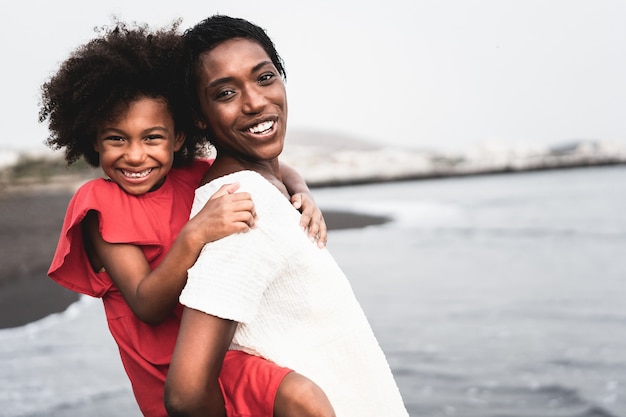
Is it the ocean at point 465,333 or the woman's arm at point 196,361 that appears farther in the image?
the ocean at point 465,333

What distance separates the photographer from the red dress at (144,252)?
203 cm

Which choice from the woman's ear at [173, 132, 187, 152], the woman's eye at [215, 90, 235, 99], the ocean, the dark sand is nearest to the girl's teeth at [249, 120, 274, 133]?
the woman's eye at [215, 90, 235, 99]

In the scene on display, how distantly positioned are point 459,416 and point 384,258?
22.4 ft

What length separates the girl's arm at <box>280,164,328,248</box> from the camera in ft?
6.52

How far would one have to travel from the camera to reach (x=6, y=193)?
2117cm

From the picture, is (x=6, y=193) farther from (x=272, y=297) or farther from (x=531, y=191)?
(x=272, y=297)

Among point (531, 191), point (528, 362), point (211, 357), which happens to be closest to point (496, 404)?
point (528, 362)

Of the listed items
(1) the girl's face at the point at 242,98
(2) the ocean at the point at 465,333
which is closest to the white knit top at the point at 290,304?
(1) the girl's face at the point at 242,98

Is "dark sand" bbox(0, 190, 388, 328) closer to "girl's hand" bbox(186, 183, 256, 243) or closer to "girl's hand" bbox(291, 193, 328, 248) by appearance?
"girl's hand" bbox(291, 193, 328, 248)

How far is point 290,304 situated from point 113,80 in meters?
0.89

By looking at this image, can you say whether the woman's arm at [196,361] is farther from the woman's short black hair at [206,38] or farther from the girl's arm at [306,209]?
the woman's short black hair at [206,38]

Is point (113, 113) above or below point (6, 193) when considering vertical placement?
above

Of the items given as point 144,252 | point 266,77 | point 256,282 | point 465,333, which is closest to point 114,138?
point 144,252

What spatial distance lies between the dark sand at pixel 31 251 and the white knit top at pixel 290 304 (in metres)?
5.99
